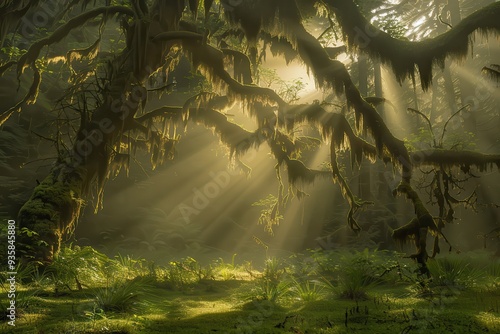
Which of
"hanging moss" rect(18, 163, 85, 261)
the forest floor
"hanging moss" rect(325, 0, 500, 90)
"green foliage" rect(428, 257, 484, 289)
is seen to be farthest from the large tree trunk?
"green foliage" rect(428, 257, 484, 289)

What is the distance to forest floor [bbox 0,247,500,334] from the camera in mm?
4824

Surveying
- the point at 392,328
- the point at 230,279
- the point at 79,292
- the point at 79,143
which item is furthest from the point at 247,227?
the point at 392,328

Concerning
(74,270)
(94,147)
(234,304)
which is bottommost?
(234,304)

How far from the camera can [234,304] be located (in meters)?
6.81

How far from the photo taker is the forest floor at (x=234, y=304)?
482cm

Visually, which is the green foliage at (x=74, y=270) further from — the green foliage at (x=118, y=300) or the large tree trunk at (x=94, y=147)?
the green foliage at (x=118, y=300)

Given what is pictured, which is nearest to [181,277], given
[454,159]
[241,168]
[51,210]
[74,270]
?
[74,270]

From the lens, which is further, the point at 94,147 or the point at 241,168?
the point at 241,168

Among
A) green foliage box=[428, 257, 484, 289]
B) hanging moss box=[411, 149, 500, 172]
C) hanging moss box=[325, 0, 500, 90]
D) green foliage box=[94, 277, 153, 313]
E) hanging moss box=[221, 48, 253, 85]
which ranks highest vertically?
hanging moss box=[221, 48, 253, 85]

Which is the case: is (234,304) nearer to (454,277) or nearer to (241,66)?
(454,277)

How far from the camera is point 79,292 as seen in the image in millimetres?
6773

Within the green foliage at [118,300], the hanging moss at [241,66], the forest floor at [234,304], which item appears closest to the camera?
the forest floor at [234,304]

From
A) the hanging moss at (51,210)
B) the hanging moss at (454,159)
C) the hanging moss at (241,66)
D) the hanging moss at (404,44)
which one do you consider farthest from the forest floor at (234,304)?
the hanging moss at (241,66)

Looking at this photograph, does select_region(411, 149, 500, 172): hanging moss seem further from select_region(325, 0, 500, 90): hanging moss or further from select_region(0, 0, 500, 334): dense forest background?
select_region(325, 0, 500, 90): hanging moss
